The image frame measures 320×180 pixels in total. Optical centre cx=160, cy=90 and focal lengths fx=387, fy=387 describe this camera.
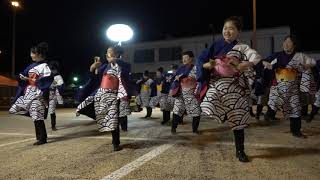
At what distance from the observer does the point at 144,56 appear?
122 ft

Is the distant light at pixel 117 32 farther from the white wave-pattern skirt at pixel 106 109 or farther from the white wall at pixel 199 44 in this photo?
the white wall at pixel 199 44

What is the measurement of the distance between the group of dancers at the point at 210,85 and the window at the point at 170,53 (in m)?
25.9

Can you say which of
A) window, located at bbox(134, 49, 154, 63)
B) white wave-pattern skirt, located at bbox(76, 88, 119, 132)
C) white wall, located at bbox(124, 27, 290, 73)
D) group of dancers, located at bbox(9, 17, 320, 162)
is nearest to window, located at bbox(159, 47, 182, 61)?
white wall, located at bbox(124, 27, 290, 73)

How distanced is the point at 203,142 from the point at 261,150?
1.21 meters

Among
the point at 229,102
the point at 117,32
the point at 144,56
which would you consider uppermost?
the point at 144,56

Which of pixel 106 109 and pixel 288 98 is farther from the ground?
pixel 288 98

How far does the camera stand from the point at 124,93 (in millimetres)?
6211

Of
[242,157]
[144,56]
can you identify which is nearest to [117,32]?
[242,157]

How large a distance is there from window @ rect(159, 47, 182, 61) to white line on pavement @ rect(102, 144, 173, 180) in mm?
28621

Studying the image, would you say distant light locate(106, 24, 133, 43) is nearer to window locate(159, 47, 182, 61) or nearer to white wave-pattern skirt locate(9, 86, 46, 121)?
white wave-pattern skirt locate(9, 86, 46, 121)

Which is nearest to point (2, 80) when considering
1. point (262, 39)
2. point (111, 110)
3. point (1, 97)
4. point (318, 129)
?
point (1, 97)

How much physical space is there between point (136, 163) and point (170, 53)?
30590mm

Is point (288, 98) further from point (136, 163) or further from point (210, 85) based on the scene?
point (136, 163)

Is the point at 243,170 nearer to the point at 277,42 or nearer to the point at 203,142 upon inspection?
the point at 203,142
